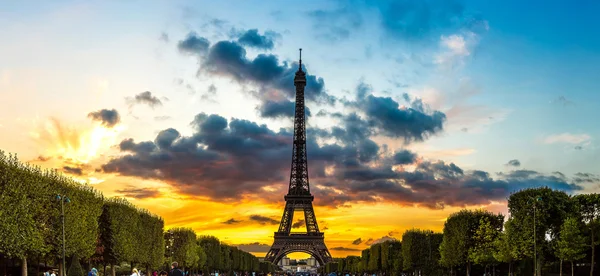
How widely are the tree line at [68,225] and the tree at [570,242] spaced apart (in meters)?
43.8

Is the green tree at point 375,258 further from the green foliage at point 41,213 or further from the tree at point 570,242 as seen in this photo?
the green foliage at point 41,213

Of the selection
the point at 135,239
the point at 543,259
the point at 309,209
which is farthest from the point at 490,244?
the point at 309,209

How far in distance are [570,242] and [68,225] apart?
46442 mm

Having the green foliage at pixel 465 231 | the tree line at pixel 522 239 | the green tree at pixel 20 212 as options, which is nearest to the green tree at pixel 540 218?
the tree line at pixel 522 239

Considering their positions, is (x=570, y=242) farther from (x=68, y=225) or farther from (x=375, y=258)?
(x=375, y=258)

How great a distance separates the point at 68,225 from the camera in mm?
57938

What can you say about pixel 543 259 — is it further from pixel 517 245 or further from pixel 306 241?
pixel 306 241

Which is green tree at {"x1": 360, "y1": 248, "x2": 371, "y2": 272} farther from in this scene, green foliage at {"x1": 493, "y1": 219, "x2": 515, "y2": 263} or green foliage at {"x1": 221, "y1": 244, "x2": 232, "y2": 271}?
green foliage at {"x1": 493, "y1": 219, "x2": 515, "y2": 263}

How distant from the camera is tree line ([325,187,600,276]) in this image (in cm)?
6712

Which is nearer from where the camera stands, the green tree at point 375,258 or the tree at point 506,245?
the tree at point 506,245

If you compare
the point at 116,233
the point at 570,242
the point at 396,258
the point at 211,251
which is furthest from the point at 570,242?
the point at 211,251

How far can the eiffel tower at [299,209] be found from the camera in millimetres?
160250

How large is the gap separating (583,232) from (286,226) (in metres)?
96.1

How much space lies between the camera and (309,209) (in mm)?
161625
